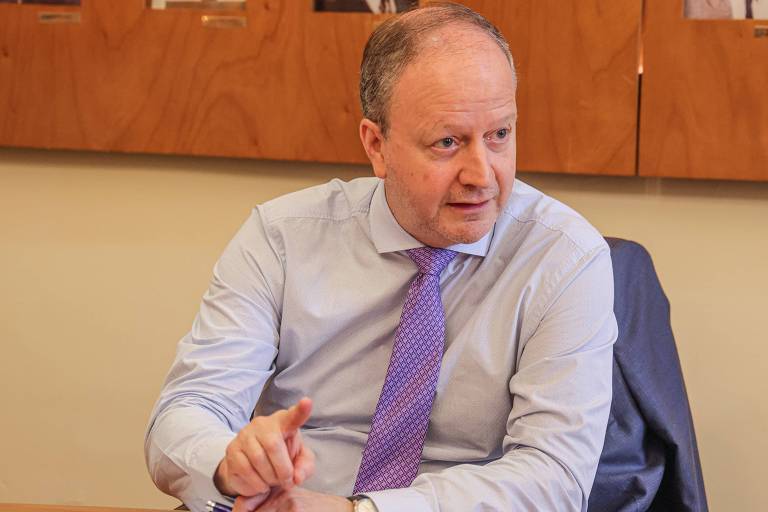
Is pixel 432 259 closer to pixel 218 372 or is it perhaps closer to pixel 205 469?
pixel 218 372

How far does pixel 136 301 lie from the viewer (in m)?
2.96

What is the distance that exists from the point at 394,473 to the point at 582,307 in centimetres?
43

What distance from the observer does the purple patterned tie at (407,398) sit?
6.15ft

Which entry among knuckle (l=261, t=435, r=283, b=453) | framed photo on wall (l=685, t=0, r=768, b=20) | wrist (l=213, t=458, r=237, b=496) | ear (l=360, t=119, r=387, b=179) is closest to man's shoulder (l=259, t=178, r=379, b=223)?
ear (l=360, t=119, r=387, b=179)

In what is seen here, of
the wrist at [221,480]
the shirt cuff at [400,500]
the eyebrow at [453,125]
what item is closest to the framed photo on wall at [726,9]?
the eyebrow at [453,125]

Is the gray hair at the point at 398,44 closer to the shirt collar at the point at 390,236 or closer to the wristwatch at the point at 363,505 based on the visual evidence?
the shirt collar at the point at 390,236

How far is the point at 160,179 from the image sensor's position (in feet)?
9.53

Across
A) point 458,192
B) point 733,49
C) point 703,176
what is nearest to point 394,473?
point 458,192

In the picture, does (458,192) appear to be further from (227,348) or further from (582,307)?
(227,348)

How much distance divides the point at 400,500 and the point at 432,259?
49cm

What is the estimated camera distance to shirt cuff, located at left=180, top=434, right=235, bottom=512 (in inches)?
65.9

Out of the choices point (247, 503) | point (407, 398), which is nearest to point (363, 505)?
point (247, 503)

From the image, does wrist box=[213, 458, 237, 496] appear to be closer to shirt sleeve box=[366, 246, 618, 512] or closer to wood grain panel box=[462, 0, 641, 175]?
shirt sleeve box=[366, 246, 618, 512]

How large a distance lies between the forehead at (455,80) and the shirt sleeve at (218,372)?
41cm
